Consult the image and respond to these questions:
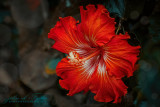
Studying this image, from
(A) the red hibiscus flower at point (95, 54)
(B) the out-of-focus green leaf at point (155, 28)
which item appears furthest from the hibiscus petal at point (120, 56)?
(B) the out-of-focus green leaf at point (155, 28)

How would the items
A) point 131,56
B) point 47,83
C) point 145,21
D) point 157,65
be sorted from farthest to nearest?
point 47,83 → point 157,65 → point 145,21 → point 131,56

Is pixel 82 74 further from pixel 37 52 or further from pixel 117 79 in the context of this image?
pixel 37 52

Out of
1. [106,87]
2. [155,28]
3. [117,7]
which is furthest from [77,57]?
[155,28]

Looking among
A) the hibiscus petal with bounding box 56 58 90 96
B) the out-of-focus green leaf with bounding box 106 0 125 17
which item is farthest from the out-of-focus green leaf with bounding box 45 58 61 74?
the out-of-focus green leaf with bounding box 106 0 125 17

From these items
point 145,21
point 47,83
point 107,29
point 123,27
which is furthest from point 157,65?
point 47,83

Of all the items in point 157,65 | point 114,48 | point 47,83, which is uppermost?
point 114,48

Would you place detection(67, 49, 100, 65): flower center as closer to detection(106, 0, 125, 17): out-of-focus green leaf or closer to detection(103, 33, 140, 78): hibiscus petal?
detection(103, 33, 140, 78): hibiscus petal

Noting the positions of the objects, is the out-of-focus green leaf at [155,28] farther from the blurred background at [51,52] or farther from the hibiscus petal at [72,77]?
the hibiscus petal at [72,77]
